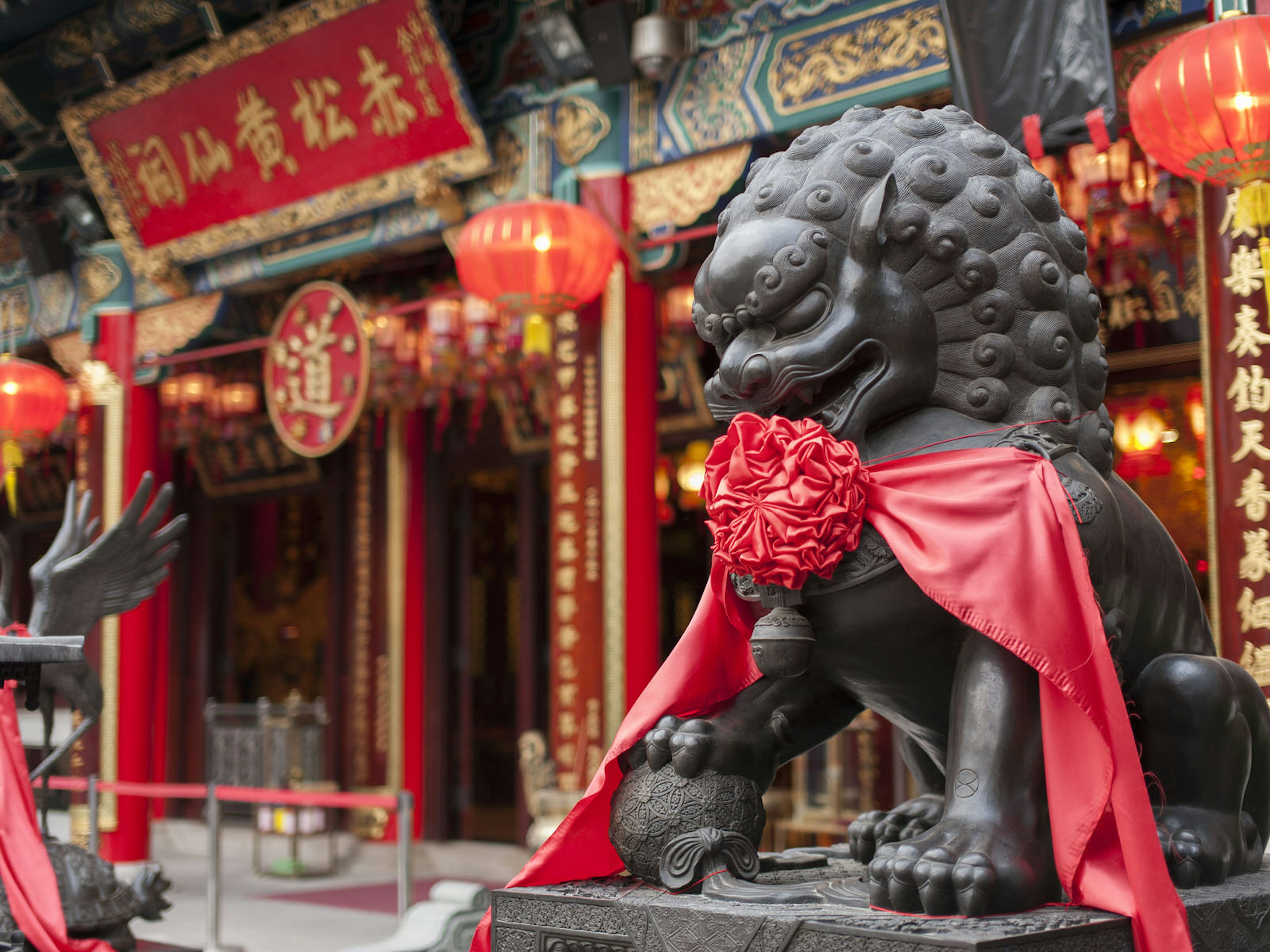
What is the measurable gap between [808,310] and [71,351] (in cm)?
645

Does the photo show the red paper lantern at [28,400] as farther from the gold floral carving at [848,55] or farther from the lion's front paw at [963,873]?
the lion's front paw at [963,873]

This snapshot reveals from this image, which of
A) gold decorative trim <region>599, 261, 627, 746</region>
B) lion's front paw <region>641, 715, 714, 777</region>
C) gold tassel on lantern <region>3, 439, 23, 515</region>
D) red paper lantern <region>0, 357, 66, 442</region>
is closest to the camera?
lion's front paw <region>641, 715, 714, 777</region>

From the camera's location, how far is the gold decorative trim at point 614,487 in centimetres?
488

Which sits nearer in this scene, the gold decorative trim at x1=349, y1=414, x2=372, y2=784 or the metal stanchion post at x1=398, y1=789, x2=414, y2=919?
the metal stanchion post at x1=398, y1=789, x2=414, y2=919

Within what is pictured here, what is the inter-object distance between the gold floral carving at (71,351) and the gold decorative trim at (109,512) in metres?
0.09

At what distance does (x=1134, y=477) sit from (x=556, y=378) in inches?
91.3

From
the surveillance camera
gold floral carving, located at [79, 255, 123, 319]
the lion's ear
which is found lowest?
the lion's ear

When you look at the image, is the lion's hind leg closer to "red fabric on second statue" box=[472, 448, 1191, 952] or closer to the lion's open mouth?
"red fabric on second statue" box=[472, 448, 1191, 952]

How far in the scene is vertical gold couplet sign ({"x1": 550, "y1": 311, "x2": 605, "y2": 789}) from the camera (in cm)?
491

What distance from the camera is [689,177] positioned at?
15.8 feet

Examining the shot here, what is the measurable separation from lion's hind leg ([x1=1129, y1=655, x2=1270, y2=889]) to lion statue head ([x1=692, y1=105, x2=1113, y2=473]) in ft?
1.05

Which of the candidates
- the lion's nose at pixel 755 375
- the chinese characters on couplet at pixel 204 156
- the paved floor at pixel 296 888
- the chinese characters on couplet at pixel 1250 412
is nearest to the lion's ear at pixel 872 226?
the lion's nose at pixel 755 375

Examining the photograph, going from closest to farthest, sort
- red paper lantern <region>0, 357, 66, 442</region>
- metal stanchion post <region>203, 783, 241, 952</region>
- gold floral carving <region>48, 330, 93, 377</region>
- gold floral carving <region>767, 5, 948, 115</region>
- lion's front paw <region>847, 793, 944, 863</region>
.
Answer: lion's front paw <region>847, 793, 944, 863</region>, gold floral carving <region>767, 5, 948, 115</region>, metal stanchion post <region>203, 783, 241, 952</region>, red paper lantern <region>0, 357, 66, 442</region>, gold floral carving <region>48, 330, 93, 377</region>

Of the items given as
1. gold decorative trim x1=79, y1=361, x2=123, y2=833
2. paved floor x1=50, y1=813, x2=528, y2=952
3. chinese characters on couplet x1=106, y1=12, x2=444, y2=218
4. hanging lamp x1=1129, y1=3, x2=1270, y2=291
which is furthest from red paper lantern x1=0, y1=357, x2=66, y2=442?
hanging lamp x1=1129, y1=3, x2=1270, y2=291
